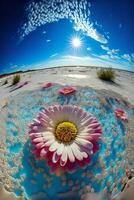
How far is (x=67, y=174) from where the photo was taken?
26.0 inches

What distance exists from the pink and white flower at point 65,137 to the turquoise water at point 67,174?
0.02 metres

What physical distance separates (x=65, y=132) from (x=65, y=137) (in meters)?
0.02

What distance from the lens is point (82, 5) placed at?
1.06 m

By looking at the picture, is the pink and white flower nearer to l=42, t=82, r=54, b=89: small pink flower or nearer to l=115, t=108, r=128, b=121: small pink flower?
l=115, t=108, r=128, b=121: small pink flower

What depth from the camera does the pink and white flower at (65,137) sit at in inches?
25.8

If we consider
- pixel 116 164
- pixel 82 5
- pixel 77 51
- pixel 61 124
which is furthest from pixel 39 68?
pixel 116 164

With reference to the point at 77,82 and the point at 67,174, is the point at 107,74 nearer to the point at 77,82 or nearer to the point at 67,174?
the point at 77,82

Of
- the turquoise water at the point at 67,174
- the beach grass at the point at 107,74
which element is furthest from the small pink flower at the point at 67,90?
the beach grass at the point at 107,74

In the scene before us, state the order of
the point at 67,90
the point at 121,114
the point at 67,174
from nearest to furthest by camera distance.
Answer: the point at 67,174
the point at 121,114
the point at 67,90

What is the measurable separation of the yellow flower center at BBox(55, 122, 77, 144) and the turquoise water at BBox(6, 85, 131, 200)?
0.21 feet

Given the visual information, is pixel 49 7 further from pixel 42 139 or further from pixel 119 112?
pixel 42 139

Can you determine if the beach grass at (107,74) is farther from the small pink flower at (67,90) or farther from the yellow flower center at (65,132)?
the yellow flower center at (65,132)

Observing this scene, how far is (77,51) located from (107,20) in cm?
13

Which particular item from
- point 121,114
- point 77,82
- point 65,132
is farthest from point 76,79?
point 65,132
